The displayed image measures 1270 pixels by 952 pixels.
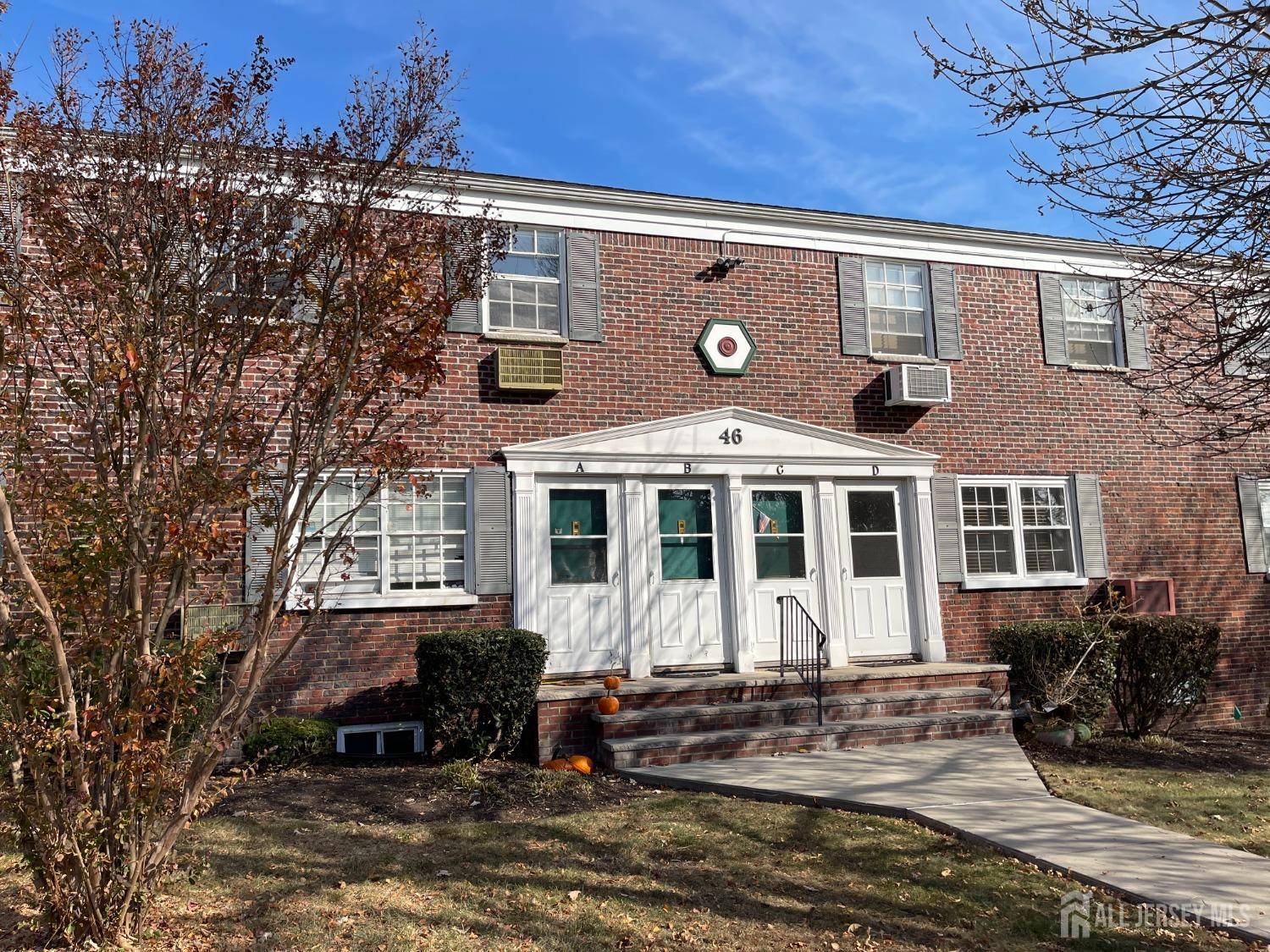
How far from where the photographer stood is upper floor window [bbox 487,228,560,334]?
9.66 metres

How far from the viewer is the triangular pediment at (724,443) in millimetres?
9492

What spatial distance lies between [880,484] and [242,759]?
23.5 feet

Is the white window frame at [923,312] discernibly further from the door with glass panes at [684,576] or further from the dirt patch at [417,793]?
the dirt patch at [417,793]

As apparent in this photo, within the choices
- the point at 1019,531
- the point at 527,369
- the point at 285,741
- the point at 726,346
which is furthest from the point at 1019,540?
the point at 285,741

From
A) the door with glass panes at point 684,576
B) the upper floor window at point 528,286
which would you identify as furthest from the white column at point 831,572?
the upper floor window at point 528,286

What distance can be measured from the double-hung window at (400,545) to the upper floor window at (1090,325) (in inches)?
A: 318

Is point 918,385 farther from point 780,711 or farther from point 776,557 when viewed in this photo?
point 780,711

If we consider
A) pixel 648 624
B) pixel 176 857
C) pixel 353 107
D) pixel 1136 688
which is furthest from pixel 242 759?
pixel 1136 688

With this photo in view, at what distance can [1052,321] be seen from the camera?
1183 centimetres

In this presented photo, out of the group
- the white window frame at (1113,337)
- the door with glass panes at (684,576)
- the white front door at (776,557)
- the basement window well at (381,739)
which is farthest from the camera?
the white window frame at (1113,337)

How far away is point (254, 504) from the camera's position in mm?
4516

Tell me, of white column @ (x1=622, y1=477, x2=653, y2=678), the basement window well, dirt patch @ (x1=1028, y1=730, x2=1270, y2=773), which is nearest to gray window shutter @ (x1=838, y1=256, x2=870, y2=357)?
white column @ (x1=622, y1=477, x2=653, y2=678)

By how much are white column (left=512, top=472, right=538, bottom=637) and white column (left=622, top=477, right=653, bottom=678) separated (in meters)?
0.88

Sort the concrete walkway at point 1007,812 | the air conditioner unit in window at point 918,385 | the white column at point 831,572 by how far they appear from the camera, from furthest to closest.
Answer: the air conditioner unit in window at point 918,385, the white column at point 831,572, the concrete walkway at point 1007,812
